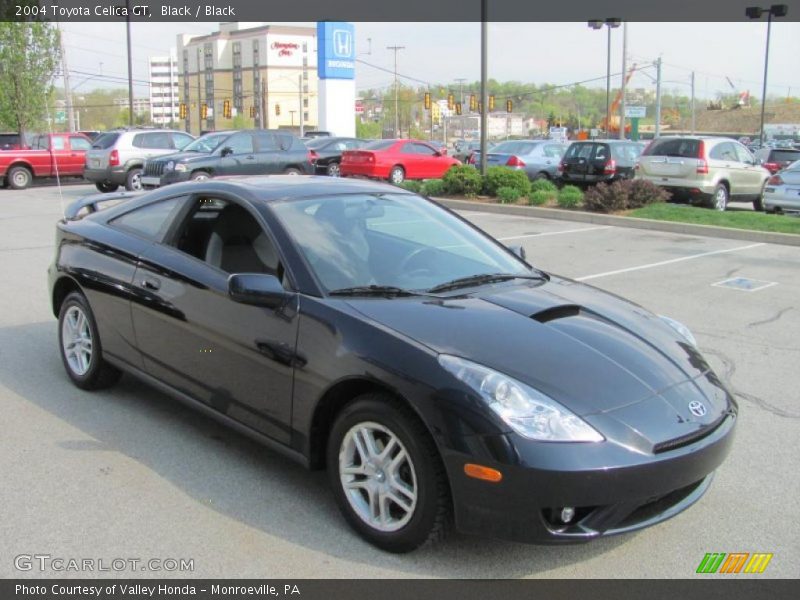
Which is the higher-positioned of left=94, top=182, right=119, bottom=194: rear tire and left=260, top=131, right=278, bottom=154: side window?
left=260, top=131, right=278, bottom=154: side window

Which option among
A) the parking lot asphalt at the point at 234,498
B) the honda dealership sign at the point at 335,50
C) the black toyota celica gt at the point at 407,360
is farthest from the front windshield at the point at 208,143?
the honda dealership sign at the point at 335,50

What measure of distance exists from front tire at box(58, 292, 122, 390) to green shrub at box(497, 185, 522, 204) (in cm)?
1310

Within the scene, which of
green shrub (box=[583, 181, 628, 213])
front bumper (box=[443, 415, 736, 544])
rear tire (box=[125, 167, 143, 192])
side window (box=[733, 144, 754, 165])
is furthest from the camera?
rear tire (box=[125, 167, 143, 192])

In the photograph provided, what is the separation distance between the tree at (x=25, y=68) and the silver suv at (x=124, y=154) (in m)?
11.5

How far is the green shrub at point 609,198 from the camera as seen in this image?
51.2 ft

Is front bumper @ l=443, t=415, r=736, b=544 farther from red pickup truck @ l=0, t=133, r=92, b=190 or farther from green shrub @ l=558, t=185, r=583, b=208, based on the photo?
red pickup truck @ l=0, t=133, r=92, b=190

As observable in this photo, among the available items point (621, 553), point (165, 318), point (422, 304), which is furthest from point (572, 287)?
point (165, 318)

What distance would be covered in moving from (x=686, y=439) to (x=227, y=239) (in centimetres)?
262

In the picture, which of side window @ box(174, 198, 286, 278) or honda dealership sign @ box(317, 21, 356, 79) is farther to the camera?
honda dealership sign @ box(317, 21, 356, 79)

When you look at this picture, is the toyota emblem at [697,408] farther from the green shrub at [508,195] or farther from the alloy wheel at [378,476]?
the green shrub at [508,195]

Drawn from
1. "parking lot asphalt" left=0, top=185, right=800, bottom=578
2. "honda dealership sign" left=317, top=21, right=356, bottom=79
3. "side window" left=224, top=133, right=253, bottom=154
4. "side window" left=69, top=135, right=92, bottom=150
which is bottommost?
"parking lot asphalt" left=0, top=185, right=800, bottom=578

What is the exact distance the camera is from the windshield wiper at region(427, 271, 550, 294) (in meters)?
4.07

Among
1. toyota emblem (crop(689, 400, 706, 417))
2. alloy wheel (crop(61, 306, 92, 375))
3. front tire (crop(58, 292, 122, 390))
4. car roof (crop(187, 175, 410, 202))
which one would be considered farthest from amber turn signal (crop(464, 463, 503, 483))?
alloy wheel (crop(61, 306, 92, 375))
